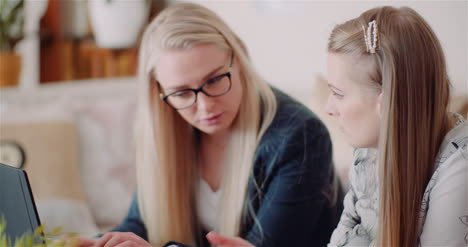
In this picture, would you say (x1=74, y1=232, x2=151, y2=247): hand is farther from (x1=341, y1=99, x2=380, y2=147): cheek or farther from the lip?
(x1=341, y1=99, x2=380, y2=147): cheek

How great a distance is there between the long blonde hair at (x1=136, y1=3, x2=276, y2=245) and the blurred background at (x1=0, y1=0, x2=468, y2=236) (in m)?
0.11

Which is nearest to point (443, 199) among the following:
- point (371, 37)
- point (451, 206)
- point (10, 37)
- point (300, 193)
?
point (451, 206)

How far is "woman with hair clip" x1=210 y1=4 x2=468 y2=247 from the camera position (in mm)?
756

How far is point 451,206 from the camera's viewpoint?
2.44 feet

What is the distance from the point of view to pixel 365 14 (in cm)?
82

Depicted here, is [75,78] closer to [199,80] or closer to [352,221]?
[199,80]

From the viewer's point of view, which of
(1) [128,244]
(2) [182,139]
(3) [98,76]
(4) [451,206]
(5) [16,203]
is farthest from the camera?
(3) [98,76]

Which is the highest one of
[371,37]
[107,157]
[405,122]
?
[371,37]

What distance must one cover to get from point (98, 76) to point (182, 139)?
4.53 ft

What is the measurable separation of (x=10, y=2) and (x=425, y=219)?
1.88m

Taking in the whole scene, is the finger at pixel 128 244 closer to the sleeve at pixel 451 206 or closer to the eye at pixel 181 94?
the eye at pixel 181 94

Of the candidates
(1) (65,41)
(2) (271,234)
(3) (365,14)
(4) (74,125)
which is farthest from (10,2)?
(3) (365,14)

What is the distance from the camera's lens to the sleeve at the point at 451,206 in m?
0.74

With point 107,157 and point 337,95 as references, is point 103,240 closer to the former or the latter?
point 337,95
